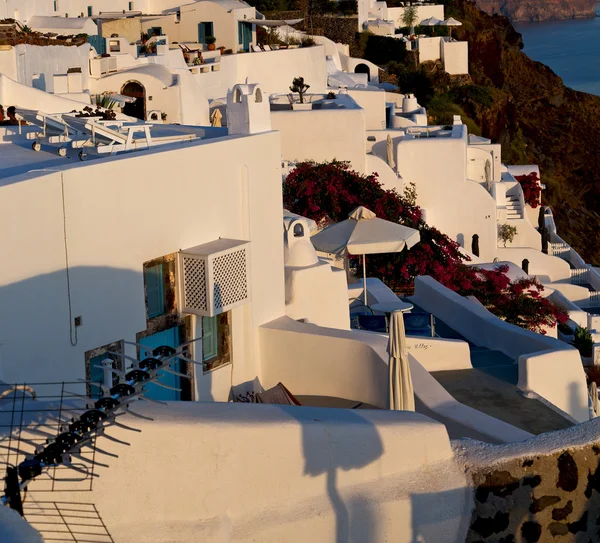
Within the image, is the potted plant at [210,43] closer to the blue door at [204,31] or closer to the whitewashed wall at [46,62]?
the blue door at [204,31]

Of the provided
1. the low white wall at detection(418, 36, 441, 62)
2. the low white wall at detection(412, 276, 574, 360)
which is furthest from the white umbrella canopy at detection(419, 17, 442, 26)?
the low white wall at detection(412, 276, 574, 360)

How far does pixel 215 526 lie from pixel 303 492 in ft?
1.84

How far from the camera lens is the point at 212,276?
11.0m

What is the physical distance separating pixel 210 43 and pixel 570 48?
117 m

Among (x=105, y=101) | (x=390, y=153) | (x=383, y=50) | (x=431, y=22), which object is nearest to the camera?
(x=105, y=101)

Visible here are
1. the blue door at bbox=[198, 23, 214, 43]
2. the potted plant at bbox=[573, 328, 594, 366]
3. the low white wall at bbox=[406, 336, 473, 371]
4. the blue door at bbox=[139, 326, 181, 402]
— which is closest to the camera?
the blue door at bbox=[139, 326, 181, 402]

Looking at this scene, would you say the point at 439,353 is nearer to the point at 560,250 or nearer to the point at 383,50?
the point at 560,250

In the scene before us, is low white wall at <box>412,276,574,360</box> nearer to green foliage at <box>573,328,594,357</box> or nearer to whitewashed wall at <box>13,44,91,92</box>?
green foliage at <box>573,328,594,357</box>

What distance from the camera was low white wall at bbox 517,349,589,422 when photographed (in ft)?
43.2

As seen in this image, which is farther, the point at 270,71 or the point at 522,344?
the point at 270,71

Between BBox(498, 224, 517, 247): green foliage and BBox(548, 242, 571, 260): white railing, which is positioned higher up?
BBox(498, 224, 517, 247): green foliage

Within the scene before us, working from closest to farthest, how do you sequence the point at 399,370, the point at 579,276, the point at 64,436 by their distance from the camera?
the point at 64,436 → the point at 399,370 → the point at 579,276

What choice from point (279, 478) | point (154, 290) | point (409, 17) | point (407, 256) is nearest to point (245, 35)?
point (409, 17)

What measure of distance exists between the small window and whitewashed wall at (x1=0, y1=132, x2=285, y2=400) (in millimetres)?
101
